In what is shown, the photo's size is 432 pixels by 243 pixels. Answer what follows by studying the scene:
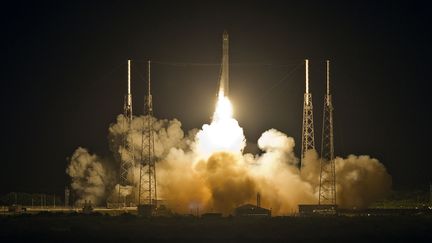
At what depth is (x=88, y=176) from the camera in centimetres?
12694

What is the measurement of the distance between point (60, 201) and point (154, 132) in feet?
82.0

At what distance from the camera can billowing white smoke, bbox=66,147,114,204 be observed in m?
126

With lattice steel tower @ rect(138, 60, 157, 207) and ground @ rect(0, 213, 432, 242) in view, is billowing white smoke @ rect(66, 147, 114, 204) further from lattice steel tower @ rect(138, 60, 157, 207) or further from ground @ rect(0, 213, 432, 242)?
ground @ rect(0, 213, 432, 242)

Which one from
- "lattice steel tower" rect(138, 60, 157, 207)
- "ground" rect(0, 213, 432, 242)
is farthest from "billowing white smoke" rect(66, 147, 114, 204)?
"ground" rect(0, 213, 432, 242)

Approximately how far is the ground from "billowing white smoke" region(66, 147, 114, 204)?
1018 inches

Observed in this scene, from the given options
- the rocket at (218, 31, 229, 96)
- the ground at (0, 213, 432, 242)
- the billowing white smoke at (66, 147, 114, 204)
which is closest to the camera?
the ground at (0, 213, 432, 242)

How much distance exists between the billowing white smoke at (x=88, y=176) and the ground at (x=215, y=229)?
25.9 meters

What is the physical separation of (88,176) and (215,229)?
40.3m

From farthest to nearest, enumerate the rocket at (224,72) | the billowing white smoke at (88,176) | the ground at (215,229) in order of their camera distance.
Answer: the billowing white smoke at (88,176)
the rocket at (224,72)
the ground at (215,229)

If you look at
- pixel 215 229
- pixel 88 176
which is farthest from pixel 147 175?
pixel 215 229

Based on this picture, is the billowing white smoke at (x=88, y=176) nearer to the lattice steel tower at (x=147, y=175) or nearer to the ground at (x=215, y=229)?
the lattice steel tower at (x=147, y=175)

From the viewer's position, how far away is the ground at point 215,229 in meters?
83.4

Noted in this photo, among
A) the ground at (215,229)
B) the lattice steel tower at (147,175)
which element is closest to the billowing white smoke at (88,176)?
the lattice steel tower at (147,175)

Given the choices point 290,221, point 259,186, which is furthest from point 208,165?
point 290,221
